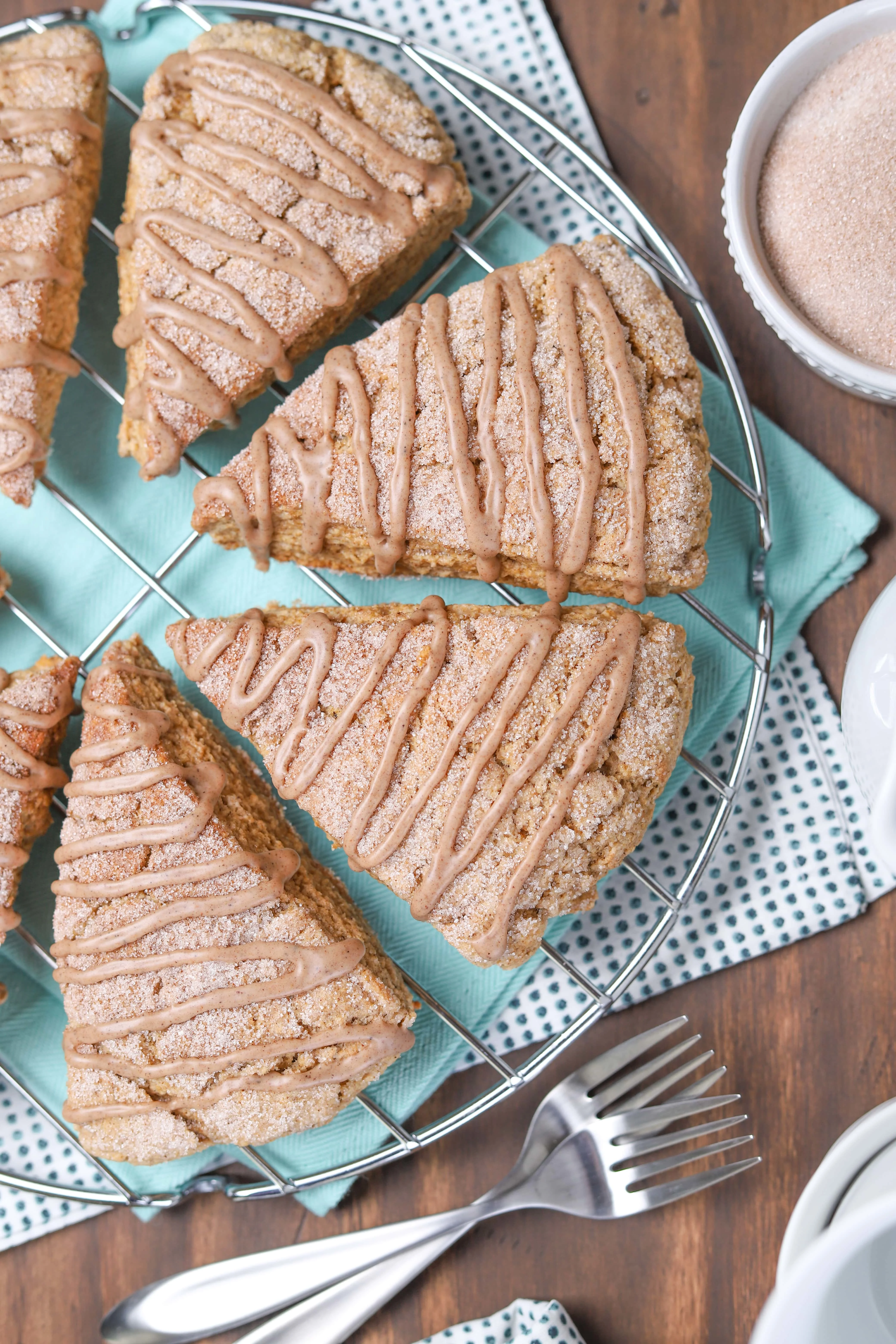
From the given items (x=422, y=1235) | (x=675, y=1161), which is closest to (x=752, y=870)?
(x=675, y=1161)

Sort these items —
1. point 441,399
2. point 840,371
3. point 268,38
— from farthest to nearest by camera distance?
point 268,38 → point 441,399 → point 840,371

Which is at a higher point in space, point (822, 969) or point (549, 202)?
point (549, 202)

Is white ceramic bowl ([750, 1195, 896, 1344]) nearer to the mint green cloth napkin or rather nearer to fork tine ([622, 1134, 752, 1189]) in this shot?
fork tine ([622, 1134, 752, 1189])

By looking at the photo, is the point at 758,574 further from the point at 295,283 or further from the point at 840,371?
the point at 295,283

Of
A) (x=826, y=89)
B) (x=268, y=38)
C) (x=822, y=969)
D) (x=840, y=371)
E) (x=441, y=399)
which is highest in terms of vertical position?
(x=268, y=38)

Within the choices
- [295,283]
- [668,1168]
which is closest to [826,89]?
[295,283]

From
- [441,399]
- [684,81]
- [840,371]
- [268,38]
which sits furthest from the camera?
[684,81]

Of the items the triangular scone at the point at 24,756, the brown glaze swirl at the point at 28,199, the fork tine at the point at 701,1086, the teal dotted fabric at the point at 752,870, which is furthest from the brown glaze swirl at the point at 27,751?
the fork tine at the point at 701,1086

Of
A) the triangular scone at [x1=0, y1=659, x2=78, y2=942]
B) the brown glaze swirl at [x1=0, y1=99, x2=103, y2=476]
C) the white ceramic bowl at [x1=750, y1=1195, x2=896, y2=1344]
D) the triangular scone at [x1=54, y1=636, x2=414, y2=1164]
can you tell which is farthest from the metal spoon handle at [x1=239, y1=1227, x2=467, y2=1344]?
the brown glaze swirl at [x1=0, y1=99, x2=103, y2=476]
